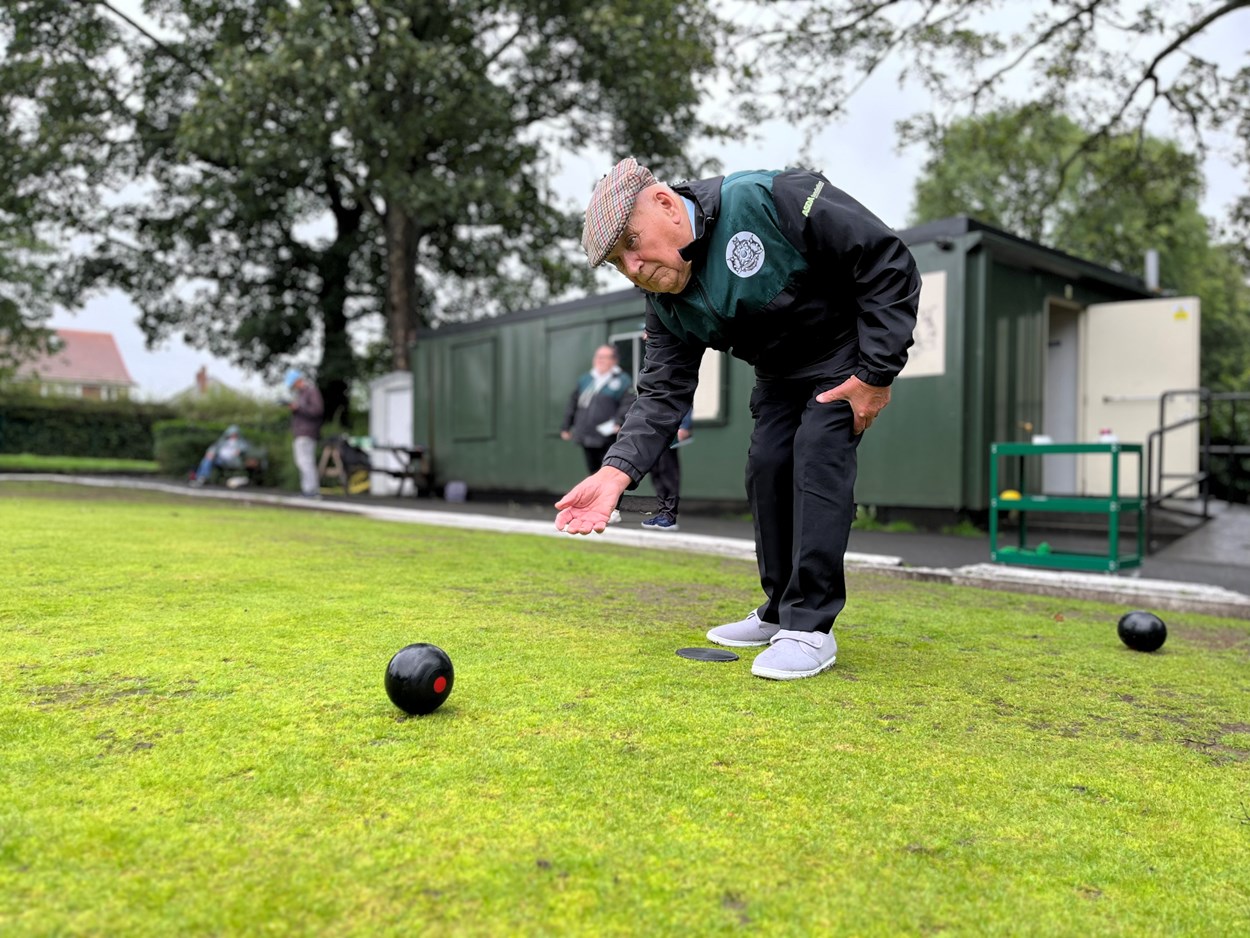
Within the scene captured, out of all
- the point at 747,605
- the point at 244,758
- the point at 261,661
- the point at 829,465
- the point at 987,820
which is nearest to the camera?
the point at 987,820

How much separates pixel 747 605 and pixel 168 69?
2064 cm

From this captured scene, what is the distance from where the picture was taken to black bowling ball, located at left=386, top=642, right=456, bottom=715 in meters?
2.28

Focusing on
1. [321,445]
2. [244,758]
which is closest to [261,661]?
[244,758]

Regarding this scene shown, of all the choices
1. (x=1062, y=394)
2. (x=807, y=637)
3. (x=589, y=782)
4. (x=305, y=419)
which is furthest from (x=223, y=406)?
(x=589, y=782)

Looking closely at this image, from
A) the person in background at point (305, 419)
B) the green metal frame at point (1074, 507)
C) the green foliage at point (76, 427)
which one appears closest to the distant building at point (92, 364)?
the green foliage at point (76, 427)

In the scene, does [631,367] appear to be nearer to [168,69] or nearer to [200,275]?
[168,69]

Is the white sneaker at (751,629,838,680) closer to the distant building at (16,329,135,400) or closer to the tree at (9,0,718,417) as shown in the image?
the tree at (9,0,718,417)

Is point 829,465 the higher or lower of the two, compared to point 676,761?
higher

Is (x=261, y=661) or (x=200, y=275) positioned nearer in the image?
(x=261, y=661)

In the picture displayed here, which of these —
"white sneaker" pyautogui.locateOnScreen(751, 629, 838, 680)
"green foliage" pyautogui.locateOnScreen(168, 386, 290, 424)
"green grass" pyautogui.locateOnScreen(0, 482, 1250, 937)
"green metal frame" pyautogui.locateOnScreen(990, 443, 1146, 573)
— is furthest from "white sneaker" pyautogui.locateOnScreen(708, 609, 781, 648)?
"green foliage" pyautogui.locateOnScreen(168, 386, 290, 424)

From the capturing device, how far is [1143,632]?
378cm

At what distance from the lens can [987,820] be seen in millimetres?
1850

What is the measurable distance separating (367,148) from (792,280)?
15.7 m

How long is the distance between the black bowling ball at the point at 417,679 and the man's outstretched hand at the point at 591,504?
582 millimetres
